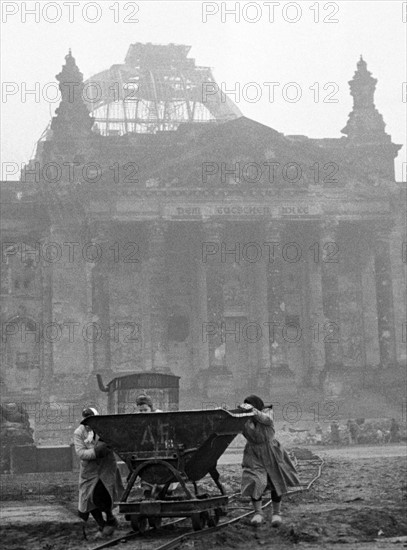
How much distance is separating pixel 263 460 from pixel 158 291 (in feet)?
95.5

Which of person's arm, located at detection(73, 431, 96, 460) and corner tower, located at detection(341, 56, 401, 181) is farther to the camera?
corner tower, located at detection(341, 56, 401, 181)

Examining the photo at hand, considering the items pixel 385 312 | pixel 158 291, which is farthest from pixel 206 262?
pixel 385 312

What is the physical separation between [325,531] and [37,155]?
46.3m

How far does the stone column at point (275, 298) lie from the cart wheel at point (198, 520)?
2876cm

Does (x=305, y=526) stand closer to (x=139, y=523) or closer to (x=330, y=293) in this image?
(x=139, y=523)

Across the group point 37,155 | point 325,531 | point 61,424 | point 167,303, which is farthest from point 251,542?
point 37,155

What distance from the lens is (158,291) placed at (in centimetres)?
4012

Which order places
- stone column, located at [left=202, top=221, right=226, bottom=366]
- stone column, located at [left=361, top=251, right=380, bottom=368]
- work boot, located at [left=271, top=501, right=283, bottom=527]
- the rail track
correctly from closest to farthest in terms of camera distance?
the rail track → work boot, located at [left=271, top=501, right=283, bottom=527] → stone column, located at [left=202, top=221, right=226, bottom=366] → stone column, located at [left=361, top=251, right=380, bottom=368]

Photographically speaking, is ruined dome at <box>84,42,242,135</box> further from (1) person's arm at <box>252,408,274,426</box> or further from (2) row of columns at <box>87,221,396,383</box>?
(1) person's arm at <box>252,408,274,426</box>

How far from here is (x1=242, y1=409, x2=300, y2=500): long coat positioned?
1112 centimetres

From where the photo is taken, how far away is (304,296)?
44875mm

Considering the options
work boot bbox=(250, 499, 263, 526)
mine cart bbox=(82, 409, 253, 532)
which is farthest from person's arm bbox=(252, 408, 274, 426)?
work boot bbox=(250, 499, 263, 526)

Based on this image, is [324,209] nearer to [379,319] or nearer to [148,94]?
[379,319]

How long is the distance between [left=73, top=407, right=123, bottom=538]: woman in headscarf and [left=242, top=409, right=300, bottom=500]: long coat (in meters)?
1.63
